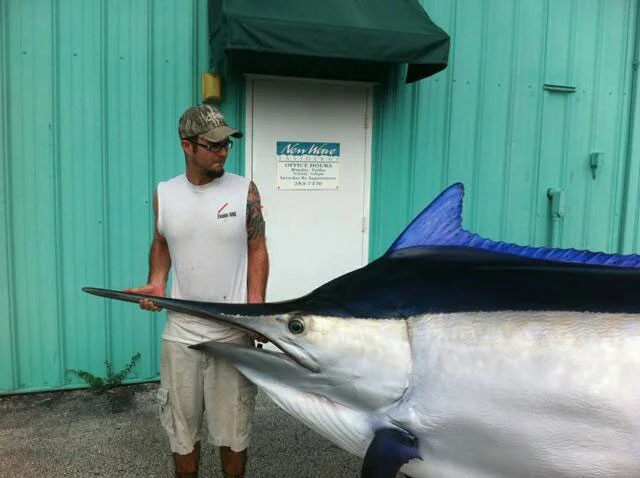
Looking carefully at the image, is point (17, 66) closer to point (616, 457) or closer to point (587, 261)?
point (587, 261)

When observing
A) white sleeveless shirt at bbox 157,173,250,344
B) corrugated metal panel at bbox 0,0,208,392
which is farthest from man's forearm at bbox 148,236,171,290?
corrugated metal panel at bbox 0,0,208,392

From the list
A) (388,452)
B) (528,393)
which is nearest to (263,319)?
(388,452)

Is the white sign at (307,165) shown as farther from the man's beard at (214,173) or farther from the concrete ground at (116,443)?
the man's beard at (214,173)

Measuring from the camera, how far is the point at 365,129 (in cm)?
458

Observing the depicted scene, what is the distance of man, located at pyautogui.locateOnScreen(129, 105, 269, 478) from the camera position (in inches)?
92.7

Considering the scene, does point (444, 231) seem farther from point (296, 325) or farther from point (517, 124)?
point (517, 124)

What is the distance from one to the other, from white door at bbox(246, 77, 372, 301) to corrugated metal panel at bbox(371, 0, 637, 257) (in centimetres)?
18

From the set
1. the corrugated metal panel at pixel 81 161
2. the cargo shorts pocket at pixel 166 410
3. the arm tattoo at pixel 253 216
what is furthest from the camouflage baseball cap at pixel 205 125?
the corrugated metal panel at pixel 81 161

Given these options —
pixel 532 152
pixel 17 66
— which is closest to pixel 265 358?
pixel 17 66

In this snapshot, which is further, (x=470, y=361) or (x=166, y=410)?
(x=166, y=410)

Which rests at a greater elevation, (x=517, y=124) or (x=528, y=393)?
(x=517, y=124)

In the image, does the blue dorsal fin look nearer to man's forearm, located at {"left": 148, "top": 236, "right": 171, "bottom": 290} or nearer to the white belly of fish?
the white belly of fish

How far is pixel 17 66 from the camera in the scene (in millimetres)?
3799

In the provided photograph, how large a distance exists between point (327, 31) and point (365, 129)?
114 cm
